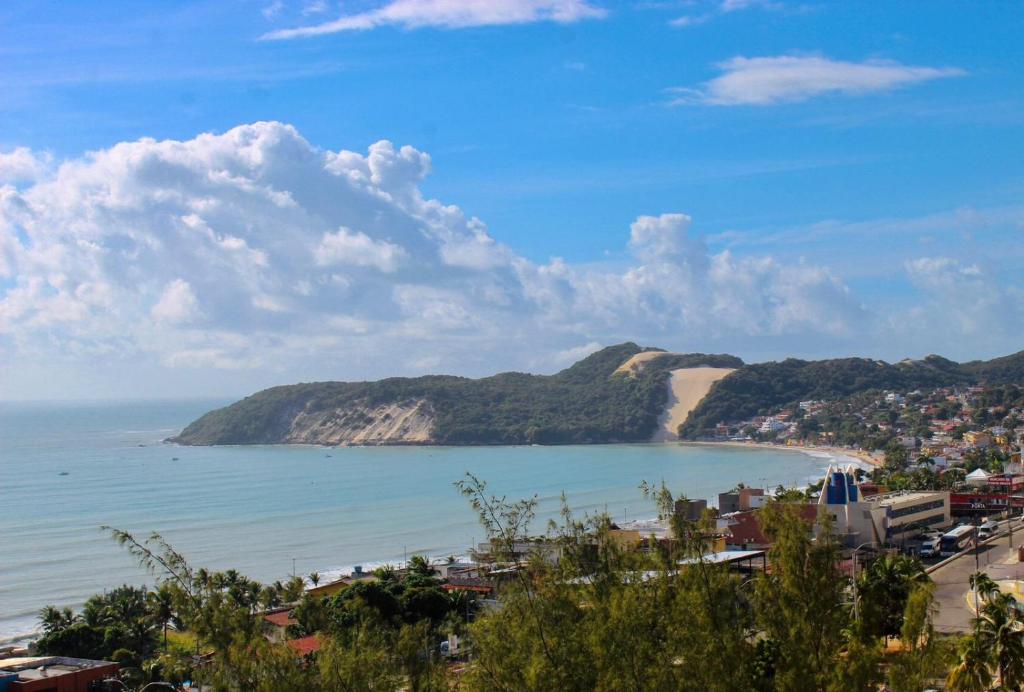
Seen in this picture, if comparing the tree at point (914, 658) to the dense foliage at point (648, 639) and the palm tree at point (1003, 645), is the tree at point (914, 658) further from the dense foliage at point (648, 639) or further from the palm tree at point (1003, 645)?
the palm tree at point (1003, 645)

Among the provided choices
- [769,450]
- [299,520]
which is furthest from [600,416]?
[299,520]

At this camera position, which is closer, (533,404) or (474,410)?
(474,410)

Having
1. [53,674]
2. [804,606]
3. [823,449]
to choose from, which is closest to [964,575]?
[804,606]

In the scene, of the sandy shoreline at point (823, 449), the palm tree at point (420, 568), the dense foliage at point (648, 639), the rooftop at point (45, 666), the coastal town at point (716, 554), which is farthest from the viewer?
the sandy shoreline at point (823, 449)

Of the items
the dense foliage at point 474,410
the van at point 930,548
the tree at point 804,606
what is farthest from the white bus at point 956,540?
the dense foliage at point 474,410

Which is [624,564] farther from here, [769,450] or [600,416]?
[600,416]

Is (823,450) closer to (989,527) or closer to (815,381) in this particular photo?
(815,381)
